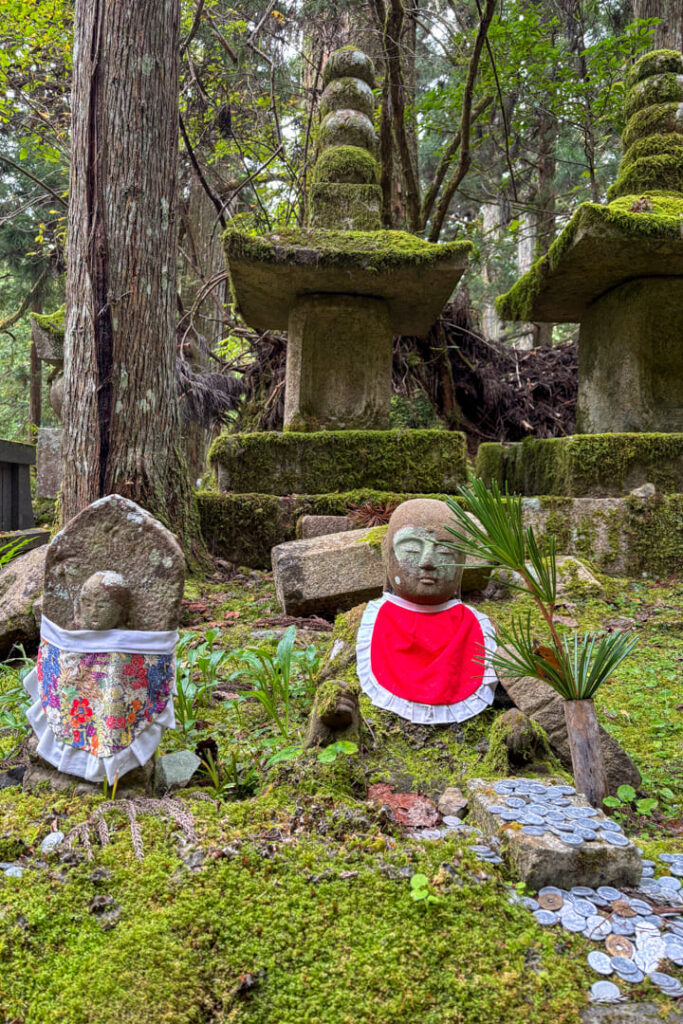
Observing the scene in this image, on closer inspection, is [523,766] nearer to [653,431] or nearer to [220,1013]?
[220,1013]

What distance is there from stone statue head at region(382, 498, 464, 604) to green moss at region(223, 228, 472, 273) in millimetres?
3127

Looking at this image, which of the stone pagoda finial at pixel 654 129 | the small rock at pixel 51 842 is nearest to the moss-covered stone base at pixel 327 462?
the stone pagoda finial at pixel 654 129

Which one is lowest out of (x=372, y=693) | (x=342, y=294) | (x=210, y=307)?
(x=372, y=693)

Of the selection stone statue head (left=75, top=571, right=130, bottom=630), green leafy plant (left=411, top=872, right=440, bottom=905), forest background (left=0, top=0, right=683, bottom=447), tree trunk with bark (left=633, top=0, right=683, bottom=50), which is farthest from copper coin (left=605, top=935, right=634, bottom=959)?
tree trunk with bark (left=633, top=0, right=683, bottom=50)

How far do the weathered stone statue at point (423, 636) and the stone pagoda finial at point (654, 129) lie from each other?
464cm

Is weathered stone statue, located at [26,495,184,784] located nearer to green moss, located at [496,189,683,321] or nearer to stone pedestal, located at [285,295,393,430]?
stone pedestal, located at [285,295,393,430]

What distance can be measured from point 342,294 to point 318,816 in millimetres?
4649

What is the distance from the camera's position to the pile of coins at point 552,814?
63.7 inches

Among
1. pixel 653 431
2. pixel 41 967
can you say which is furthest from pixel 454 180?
pixel 41 967

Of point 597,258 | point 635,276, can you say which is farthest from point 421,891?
point 635,276

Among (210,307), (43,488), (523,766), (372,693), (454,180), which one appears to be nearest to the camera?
(523,766)

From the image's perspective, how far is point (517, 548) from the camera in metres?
1.96

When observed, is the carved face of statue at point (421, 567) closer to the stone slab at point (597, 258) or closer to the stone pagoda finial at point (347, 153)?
the stone slab at point (597, 258)

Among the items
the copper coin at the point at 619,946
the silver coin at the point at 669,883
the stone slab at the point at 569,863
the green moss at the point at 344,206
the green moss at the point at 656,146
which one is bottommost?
the silver coin at the point at 669,883
